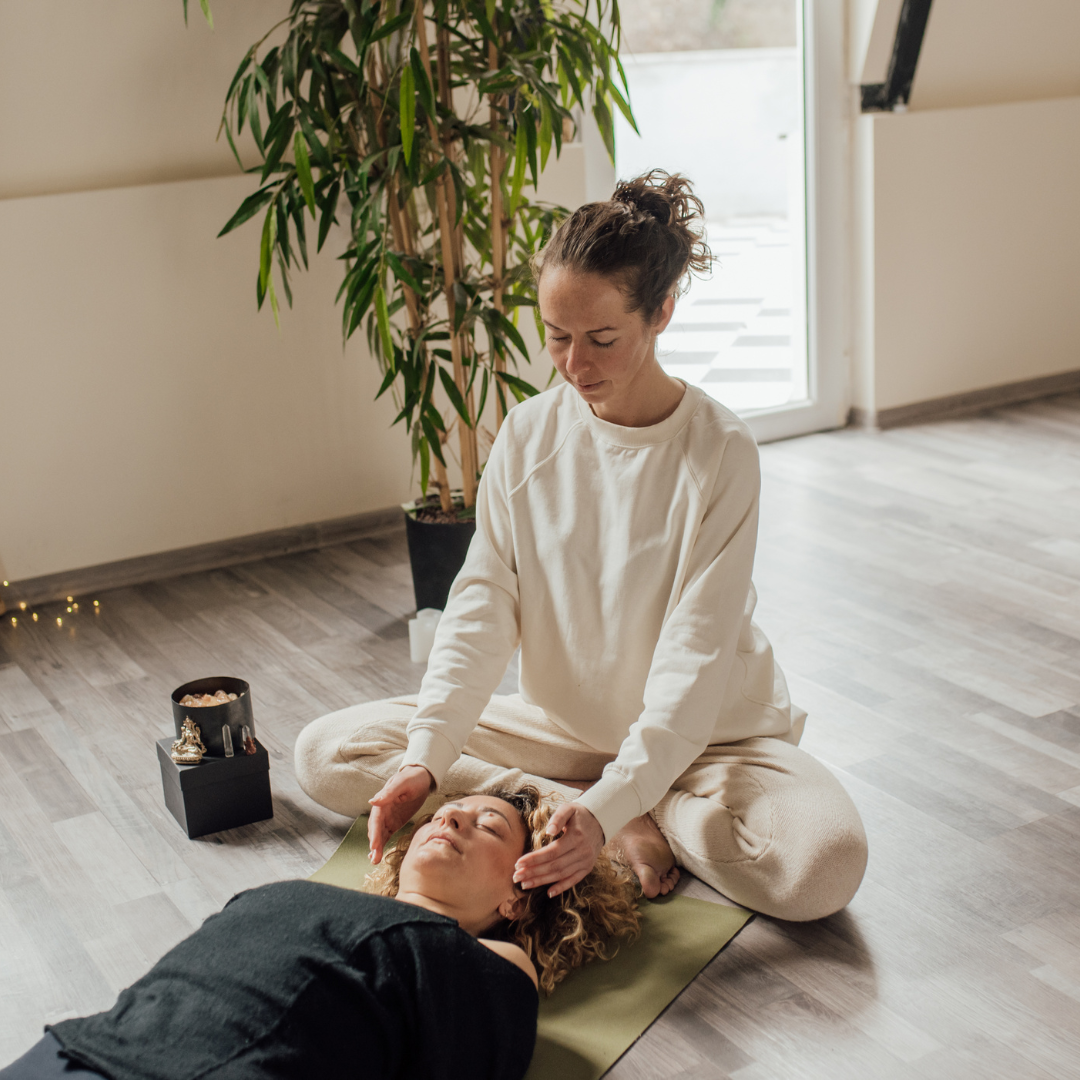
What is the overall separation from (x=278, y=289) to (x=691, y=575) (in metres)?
1.86

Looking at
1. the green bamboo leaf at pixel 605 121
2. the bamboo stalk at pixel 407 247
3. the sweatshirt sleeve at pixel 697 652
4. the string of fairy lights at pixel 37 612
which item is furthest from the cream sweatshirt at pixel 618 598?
the string of fairy lights at pixel 37 612

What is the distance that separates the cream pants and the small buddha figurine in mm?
153

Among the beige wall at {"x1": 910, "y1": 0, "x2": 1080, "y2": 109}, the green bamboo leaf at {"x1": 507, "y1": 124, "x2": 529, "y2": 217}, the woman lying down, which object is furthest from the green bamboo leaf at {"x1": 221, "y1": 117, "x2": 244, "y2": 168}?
the beige wall at {"x1": 910, "y1": 0, "x2": 1080, "y2": 109}

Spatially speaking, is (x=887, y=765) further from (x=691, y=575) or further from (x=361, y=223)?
(x=361, y=223)

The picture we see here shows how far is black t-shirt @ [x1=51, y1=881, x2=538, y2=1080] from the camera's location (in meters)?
1.22

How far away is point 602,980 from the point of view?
1.58m

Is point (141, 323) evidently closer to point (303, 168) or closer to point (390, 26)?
point (303, 168)

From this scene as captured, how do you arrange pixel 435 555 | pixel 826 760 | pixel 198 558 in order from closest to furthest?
pixel 826 760, pixel 435 555, pixel 198 558

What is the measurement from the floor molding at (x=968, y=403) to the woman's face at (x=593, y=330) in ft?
8.80

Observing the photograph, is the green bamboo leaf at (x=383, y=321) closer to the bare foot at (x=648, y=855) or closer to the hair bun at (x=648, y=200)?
the hair bun at (x=648, y=200)

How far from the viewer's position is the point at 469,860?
59.4 inches

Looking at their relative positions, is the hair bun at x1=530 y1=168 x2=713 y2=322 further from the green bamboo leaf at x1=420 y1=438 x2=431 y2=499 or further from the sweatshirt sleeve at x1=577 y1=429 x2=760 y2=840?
the green bamboo leaf at x1=420 y1=438 x2=431 y2=499

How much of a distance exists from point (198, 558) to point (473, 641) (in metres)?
1.64

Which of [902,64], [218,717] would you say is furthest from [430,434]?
[902,64]
